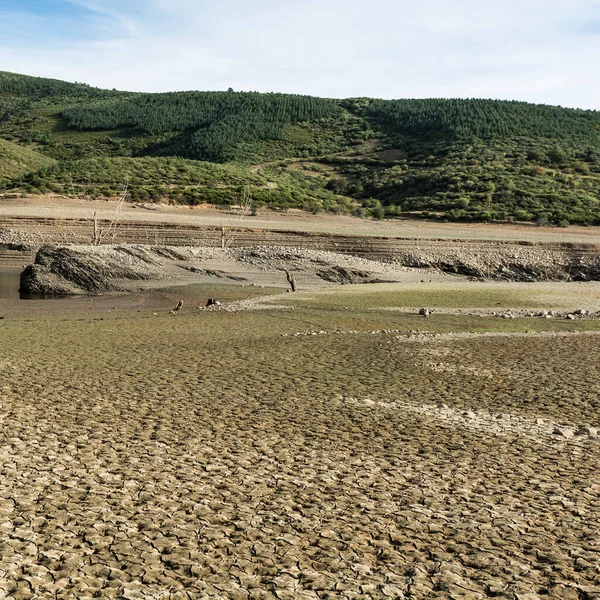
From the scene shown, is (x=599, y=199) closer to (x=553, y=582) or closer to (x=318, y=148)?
(x=318, y=148)

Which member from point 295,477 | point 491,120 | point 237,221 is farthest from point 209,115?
point 295,477

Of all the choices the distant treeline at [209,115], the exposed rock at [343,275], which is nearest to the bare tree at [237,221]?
the exposed rock at [343,275]

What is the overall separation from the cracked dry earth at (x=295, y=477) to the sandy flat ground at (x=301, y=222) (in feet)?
84.2

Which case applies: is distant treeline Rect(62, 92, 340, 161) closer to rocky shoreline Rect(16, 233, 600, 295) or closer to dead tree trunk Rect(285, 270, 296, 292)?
rocky shoreline Rect(16, 233, 600, 295)

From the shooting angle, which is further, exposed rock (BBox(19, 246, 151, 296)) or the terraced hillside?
the terraced hillside

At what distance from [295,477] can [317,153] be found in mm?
68588

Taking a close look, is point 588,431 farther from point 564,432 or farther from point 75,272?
point 75,272

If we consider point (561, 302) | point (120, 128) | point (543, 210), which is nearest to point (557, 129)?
point (543, 210)

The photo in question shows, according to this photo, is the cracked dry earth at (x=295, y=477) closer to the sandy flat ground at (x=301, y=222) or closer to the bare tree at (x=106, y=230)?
the bare tree at (x=106, y=230)

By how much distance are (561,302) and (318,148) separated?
5413cm

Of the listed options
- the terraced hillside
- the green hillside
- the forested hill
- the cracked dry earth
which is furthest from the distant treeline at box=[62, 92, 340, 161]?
the cracked dry earth

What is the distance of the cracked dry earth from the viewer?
4656mm

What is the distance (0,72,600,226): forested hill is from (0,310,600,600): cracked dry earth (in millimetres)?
35358

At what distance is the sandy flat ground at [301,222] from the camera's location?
123ft
